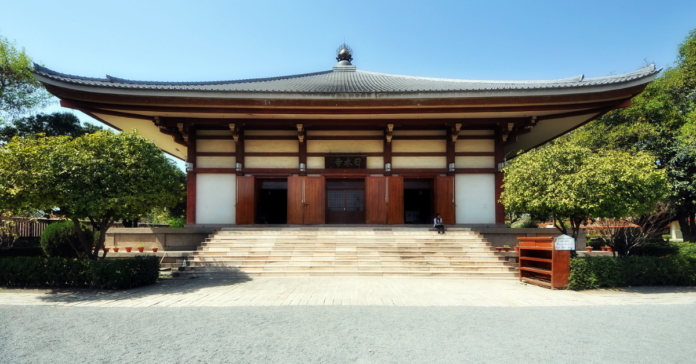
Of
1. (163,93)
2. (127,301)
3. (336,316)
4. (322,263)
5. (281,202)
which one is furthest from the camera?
(281,202)

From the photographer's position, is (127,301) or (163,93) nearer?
(127,301)

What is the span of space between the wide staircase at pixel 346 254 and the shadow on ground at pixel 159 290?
177 millimetres

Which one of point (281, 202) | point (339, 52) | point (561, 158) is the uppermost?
point (339, 52)

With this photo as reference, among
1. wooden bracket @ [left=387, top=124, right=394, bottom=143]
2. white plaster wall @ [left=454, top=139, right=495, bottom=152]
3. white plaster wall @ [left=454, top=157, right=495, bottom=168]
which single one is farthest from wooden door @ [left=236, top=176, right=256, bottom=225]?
white plaster wall @ [left=454, top=139, right=495, bottom=152]

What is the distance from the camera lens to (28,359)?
399 centimetres

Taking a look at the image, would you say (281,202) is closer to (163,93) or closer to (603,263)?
(163,93)

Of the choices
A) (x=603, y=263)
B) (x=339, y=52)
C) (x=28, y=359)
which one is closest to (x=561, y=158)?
(x=603, y=263)

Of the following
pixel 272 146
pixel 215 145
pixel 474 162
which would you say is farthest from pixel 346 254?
pixel 215 145

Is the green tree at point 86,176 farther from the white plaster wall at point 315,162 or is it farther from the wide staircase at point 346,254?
the white plaster wall at point 315,162

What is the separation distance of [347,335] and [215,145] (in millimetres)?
11466

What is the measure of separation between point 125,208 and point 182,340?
533cm

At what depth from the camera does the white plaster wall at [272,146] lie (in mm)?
14344

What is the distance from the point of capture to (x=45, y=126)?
18.9m

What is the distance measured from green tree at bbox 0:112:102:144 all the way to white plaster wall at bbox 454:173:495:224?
2013 centimetres
